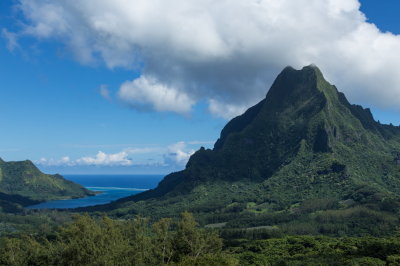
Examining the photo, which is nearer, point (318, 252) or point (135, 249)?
point (135, 249)

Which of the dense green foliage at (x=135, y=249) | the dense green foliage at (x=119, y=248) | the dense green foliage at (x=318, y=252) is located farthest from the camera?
the dense green foliage at (x=318, y=252)

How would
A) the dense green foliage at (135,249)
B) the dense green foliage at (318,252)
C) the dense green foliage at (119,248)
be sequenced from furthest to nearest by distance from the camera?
the dense green foliage at (318,252), the dense green foliage at (135,249), the dense green foliage at (119,248)

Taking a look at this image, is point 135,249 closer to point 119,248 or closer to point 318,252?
point 119,248

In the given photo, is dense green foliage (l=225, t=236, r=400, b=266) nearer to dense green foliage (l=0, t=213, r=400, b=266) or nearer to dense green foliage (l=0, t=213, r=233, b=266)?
dense green foliage (l=0, t=213, r=400, b=266)

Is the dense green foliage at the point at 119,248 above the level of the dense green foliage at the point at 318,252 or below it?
above

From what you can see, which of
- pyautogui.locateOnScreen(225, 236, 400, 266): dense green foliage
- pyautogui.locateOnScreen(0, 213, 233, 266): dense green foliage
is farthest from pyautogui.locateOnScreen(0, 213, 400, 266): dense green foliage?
pyautogui.locateOnScreen(225, 236, 400, 266): dense green foliage

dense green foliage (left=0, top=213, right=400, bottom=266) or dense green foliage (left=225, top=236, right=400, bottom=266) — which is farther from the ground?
dense green foliage (left=0, top=213, right=400, bottom=266)

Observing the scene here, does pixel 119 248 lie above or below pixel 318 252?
above

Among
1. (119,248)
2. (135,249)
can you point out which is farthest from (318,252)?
(119,248)

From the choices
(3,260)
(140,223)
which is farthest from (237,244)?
(3,260)

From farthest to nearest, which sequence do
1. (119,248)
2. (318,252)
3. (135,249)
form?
(318,252) → (135,249) → (119,248)

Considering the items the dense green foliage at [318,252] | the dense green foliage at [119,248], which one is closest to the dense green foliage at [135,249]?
the dense green foliage at [119,248]

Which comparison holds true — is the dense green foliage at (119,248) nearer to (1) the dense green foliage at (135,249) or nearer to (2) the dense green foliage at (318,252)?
(1) the dense green foliage at (135,249)

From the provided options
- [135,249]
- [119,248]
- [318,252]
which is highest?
[119,248]
